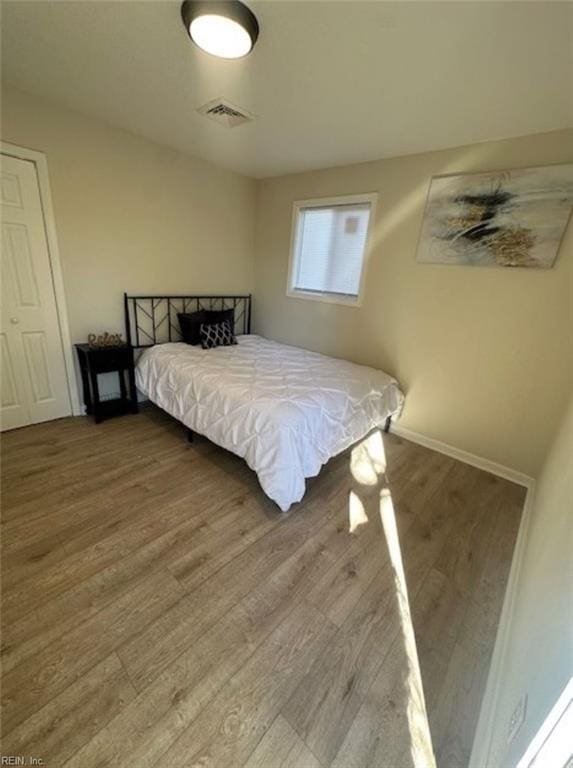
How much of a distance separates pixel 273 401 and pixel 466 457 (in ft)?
6.23

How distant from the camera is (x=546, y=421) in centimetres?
238

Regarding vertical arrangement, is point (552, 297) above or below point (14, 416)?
above

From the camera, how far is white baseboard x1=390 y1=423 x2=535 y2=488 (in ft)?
8.35

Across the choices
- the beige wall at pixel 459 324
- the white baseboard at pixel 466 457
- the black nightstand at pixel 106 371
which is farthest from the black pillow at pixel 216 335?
the white baseboard at pixel 466 457

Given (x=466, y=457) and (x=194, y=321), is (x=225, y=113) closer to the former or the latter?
(x=194, y=321)

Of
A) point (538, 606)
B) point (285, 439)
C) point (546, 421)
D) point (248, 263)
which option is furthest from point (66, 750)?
point (248, 263)

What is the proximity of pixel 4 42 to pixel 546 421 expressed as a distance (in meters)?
4.18

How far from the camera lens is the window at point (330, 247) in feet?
10.4

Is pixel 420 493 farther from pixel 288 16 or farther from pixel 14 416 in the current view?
pixel 14 416

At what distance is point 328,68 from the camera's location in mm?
1723

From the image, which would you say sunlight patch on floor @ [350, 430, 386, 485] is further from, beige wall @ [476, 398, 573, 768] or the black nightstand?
the black nightstand

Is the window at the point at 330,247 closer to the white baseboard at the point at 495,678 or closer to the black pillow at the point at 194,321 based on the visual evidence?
the black pillow at the point at 194,321

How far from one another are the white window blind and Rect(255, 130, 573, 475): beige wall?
6.3 inches

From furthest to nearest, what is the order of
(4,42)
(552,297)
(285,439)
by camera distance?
(552,297) < (285,439) < (4,42)
